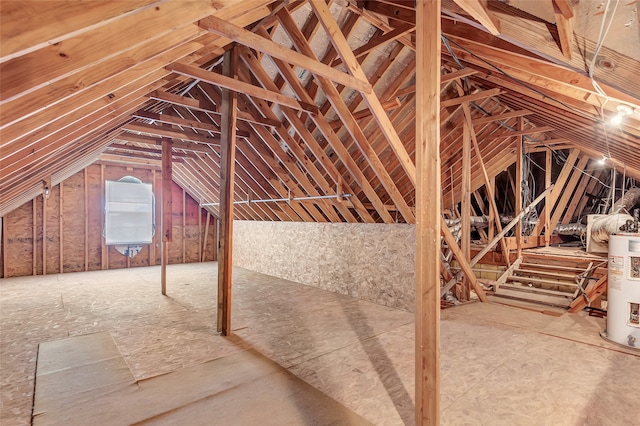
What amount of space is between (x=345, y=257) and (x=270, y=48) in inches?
143

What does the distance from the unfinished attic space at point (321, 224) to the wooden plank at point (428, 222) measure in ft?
0.04

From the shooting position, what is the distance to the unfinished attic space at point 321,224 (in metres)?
1.69

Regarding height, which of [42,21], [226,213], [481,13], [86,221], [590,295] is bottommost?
[590,295]

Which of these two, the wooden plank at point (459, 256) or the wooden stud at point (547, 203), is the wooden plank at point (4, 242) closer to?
the wooden plank at point (459, 256)

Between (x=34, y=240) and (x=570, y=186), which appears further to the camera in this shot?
(x=570, y=186)

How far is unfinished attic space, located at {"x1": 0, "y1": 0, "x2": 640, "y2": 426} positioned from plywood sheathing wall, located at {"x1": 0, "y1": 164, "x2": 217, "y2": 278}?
0.05 metres

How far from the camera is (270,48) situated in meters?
2.43

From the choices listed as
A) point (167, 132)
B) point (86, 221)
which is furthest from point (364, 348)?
point (86, 221)

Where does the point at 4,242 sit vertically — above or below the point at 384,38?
below

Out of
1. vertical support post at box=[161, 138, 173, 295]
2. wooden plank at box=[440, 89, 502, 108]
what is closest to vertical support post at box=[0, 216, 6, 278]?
vertical support post at box=[161, 138, 173, 295]

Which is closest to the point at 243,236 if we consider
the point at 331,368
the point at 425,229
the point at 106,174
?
the point at 106,174

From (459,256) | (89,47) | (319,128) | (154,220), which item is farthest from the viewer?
(154,220)

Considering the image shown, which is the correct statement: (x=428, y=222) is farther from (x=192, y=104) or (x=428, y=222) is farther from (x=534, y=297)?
(x=534, y=297)

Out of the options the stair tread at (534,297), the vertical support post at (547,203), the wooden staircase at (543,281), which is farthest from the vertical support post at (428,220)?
the vertical support post at (547,203)
